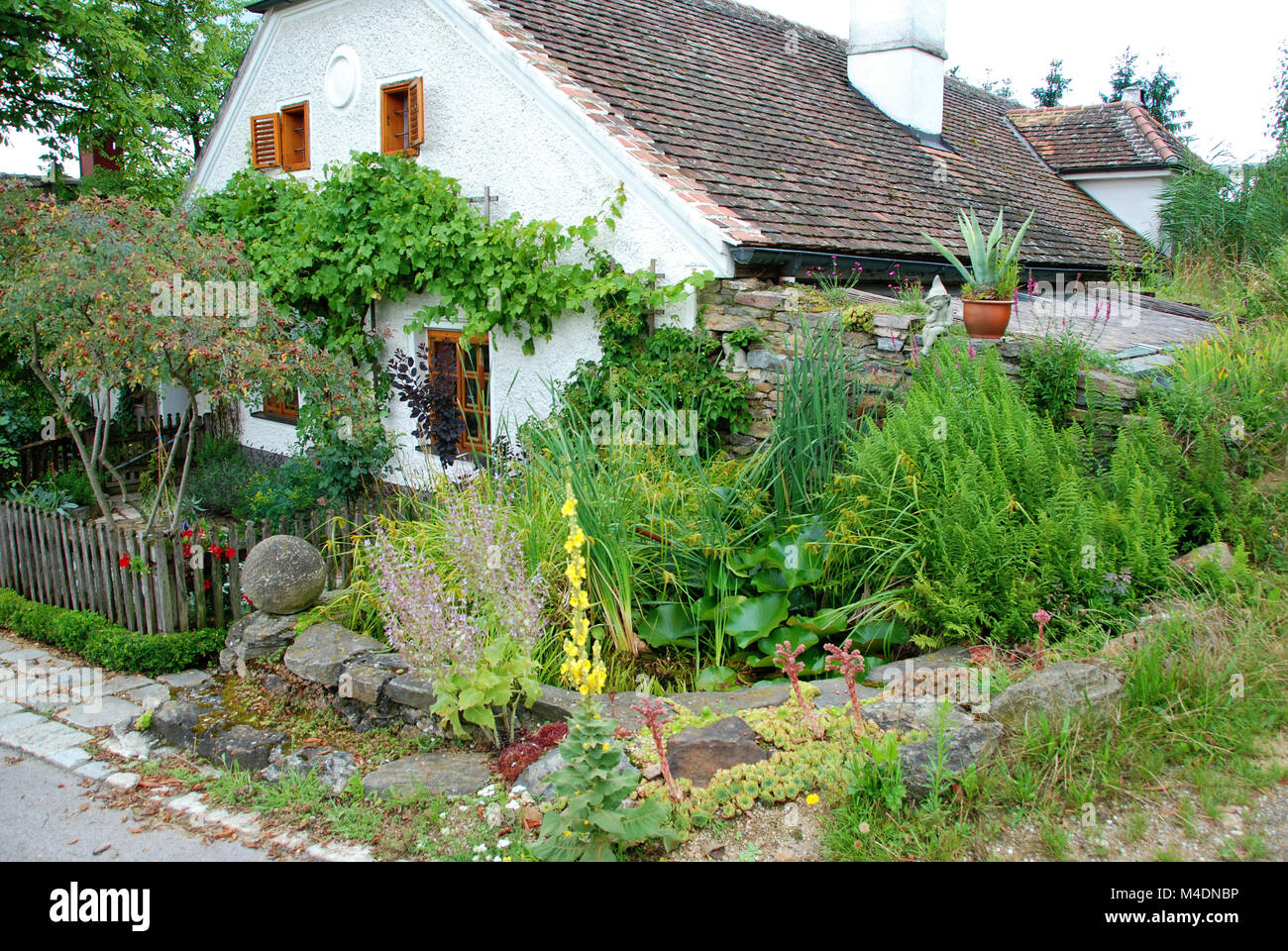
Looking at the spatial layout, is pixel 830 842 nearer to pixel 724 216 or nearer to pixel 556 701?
pixel 556 701

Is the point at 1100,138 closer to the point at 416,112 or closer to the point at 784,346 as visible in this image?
the point at 416,112

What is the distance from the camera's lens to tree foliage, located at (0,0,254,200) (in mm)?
12383

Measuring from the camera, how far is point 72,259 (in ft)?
20.9

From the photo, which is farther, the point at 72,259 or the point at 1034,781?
the point at 72,259

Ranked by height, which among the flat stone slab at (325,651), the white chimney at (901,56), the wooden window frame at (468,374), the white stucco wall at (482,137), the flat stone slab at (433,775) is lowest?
the flat stone slab at (433,775)

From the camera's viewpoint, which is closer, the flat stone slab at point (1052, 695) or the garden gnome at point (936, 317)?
the flat stone slab at point (1052, 695)

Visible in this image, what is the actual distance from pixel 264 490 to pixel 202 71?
11028 mm

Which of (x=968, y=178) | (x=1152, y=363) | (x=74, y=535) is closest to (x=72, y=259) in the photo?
(x=74, y=535)

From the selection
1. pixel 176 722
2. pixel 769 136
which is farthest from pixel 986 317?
pixel 176 722

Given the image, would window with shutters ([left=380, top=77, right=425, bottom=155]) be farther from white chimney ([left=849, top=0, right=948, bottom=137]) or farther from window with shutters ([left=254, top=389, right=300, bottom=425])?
white chimney ([left=849, top=0, right=948, bottom=137])

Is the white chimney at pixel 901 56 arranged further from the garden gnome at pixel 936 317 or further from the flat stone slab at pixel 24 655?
the flat stone slab at pixel 24 655

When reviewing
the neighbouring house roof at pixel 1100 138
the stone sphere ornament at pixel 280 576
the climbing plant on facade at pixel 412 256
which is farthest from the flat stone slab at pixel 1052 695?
the neighbouring house roof at pixel 1100 138

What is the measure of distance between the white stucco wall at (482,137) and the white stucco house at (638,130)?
20 mm

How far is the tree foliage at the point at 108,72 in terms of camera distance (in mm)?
12383
